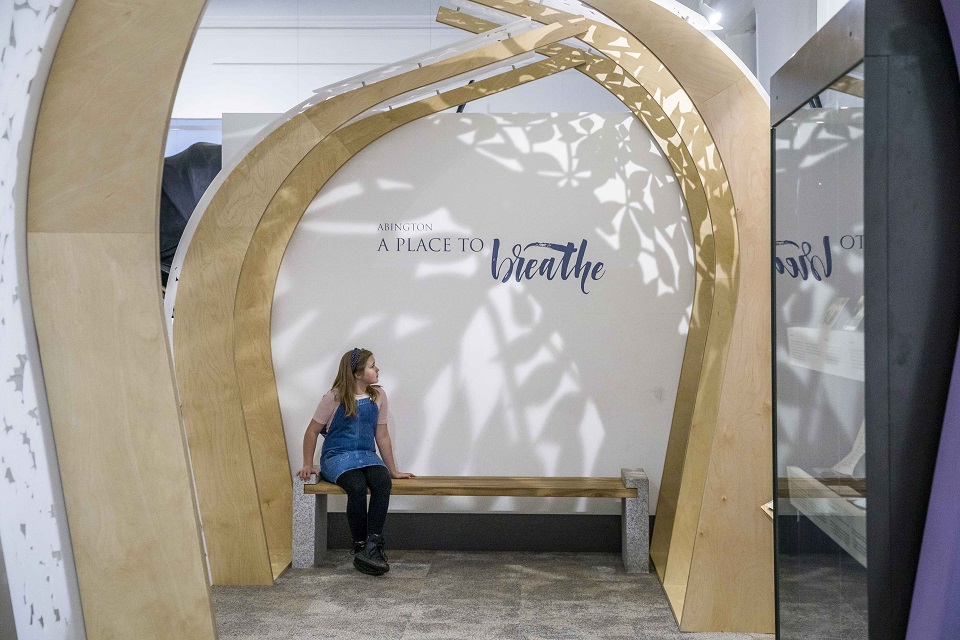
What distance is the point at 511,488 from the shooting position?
5945 mm

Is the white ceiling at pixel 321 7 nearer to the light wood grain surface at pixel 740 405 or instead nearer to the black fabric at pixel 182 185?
the black fabric at pixel 182 185

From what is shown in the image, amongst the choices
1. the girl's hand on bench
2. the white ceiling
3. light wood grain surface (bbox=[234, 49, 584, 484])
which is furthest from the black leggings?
the white ceiling

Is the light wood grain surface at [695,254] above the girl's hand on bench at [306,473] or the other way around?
above

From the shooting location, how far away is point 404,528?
6.46 metres

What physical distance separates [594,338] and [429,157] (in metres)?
1.79

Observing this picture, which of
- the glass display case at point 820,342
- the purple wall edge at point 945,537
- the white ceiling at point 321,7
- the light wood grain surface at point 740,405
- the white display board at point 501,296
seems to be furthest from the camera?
the white ceiling at point 321,7

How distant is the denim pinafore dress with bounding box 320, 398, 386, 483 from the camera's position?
5.93m

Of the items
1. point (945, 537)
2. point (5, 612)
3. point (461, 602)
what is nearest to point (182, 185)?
point (461, 602)

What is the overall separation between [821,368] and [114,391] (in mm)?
2140

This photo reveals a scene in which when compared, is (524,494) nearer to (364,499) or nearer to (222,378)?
(364,499)

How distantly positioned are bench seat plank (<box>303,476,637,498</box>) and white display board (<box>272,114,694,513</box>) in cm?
31

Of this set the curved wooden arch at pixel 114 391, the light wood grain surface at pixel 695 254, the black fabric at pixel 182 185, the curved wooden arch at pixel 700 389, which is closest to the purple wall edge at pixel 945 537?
the curved wooden arch at pixel 114 391

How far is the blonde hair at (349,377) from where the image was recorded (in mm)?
5980

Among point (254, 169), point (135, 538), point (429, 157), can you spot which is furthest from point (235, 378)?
point (135, 538)
